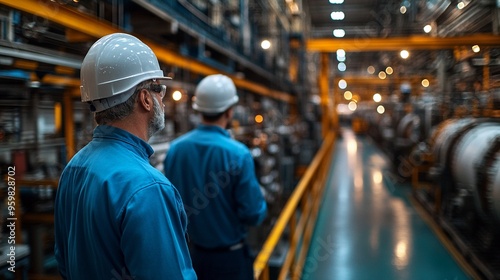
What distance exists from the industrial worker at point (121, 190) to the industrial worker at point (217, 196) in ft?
3.45

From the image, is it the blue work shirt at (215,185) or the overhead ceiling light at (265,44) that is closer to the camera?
the blue work shirt at (215,185)

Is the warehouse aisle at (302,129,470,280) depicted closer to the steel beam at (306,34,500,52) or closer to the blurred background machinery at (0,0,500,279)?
the blurred background machinery at (0,0,500,279)

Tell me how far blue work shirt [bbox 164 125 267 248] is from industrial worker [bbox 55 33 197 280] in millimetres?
1048

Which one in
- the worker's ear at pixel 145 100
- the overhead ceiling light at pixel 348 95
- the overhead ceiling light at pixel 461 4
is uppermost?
the overhead ceiling light at pixel 348 95

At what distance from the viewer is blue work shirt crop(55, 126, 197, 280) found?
1106mm

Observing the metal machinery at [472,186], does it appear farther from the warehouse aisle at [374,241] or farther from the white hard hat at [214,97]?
the white hard hat at [214,97]

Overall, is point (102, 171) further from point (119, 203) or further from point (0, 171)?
point (0, 171)

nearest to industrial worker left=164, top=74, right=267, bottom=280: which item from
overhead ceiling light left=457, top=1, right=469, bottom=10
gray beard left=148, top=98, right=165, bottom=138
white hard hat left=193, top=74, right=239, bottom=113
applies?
white hard hat left=193, top=74, right=239, bottom=113

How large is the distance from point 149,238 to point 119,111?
433 mm

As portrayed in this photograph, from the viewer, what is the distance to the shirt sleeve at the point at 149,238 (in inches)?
43.3

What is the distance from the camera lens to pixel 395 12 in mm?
12375

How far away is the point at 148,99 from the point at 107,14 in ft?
7.36

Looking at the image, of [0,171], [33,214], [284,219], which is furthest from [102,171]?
[33,214]

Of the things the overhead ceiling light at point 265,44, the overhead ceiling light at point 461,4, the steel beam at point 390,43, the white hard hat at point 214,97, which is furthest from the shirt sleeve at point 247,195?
the overhead ceiling light at point 265,44
